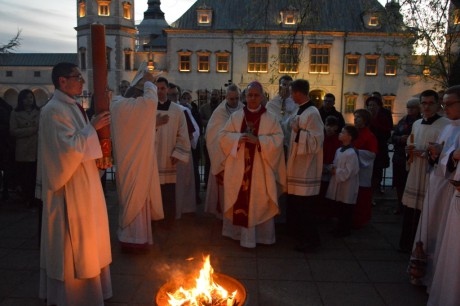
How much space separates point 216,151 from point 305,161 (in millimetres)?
1248

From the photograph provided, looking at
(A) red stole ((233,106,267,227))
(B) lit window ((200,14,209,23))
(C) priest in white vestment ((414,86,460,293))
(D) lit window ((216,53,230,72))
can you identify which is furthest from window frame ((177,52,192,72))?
(C) priest in white vestment ((414,86,460,293))

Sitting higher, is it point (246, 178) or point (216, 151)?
point (216, 151)

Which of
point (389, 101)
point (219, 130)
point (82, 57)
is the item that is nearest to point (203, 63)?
point (82, 57)

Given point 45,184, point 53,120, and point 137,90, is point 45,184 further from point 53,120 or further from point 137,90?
point 137,90

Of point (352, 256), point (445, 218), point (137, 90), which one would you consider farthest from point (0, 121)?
point (445, 218)

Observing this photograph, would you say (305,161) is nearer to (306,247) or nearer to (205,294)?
(306,247)

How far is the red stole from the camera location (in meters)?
5.26

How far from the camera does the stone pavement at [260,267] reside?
4012mm

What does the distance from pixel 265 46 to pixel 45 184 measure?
31490 millimetres

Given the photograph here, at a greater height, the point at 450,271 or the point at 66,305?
the point at 450,271

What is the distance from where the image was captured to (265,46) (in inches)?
1309

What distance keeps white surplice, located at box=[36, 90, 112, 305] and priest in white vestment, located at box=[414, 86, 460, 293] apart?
3.16m

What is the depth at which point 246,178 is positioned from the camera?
5.27m

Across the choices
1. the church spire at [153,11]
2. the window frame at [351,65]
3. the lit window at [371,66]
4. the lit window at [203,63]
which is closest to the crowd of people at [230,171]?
the lit window at [203,63]
